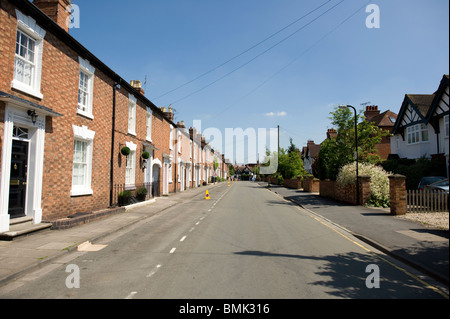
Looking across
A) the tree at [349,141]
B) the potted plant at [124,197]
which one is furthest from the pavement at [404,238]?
the potted plant at [124,197]

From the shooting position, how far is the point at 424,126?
940 inches

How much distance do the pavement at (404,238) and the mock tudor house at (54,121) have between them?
10.5 meters

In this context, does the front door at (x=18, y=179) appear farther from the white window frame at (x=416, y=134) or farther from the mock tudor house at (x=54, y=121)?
the white window frame at (x=416, y=134)

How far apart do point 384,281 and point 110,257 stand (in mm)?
5904

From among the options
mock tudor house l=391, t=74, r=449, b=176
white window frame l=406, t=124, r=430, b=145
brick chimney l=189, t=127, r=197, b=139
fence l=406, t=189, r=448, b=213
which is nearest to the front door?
fence l=406, t=189, r=448, b=213

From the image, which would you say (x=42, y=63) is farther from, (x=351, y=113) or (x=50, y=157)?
(x=351, y=113)

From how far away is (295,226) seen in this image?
1115 cm

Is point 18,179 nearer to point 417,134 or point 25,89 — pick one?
point 25,89

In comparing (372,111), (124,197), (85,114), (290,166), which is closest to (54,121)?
(85,114)

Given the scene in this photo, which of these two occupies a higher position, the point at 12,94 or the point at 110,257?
the point at 12,94

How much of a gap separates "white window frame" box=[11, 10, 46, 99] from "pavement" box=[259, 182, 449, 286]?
1140cm

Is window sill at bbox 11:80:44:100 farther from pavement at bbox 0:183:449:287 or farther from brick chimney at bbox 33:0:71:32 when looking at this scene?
pavement at bbox 0:183:449:287

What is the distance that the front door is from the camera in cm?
874
